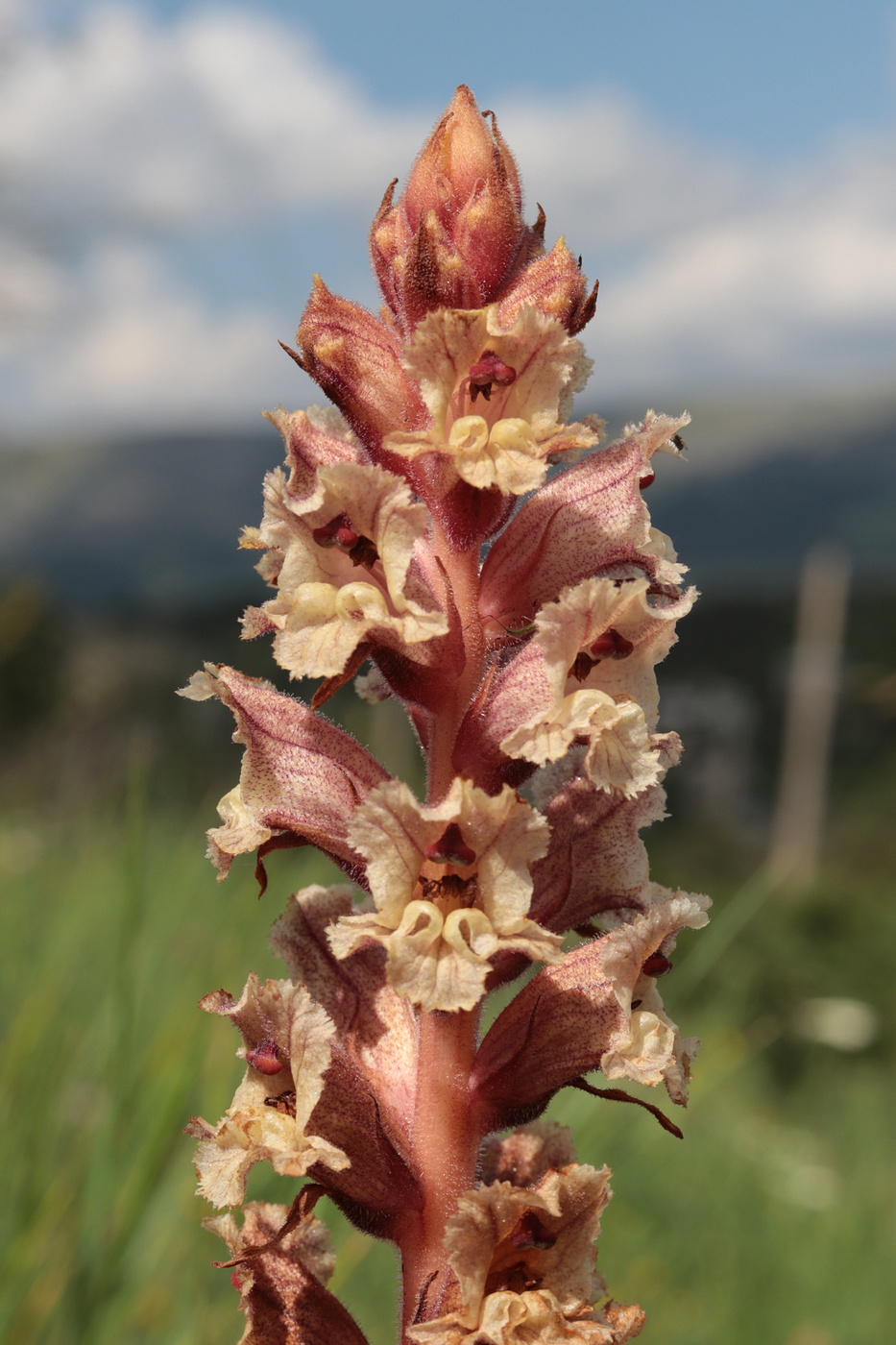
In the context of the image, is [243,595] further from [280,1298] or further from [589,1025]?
[589,1025]

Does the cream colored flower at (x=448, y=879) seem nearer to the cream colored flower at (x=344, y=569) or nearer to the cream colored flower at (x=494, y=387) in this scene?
the cream colored flower at (x=344, y=569)

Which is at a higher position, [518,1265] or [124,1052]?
[124,1052]

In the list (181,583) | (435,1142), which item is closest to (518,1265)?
(435,1142)

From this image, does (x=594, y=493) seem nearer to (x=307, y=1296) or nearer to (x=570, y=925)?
(x=570, y=925)

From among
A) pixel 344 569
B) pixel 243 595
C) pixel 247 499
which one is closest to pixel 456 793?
pixel 344 569

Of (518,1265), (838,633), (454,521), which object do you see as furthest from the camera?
(838,633)

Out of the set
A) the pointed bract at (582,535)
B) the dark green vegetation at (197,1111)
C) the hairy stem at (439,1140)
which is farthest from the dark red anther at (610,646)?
the dark green vegetation at (197,1111)

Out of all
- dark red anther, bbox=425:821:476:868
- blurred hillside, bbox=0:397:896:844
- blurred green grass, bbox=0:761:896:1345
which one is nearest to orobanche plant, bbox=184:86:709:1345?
dark red anther, bbox=425:821:476:868
